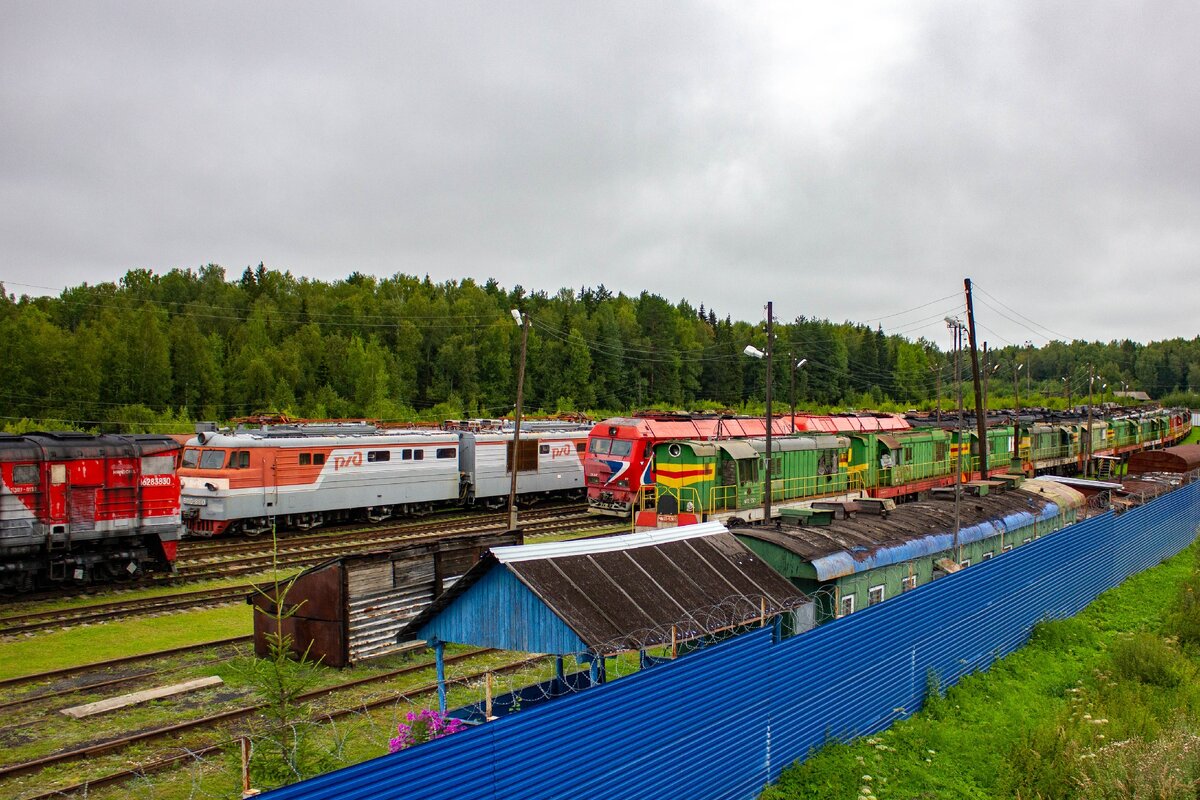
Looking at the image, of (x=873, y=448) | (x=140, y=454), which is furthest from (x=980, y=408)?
(x=140, y=454)

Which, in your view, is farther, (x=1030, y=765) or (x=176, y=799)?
(x=1030, y=765)

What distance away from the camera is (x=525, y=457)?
3822 centimetres

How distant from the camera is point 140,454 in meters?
22.2

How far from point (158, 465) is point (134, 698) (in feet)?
34.7

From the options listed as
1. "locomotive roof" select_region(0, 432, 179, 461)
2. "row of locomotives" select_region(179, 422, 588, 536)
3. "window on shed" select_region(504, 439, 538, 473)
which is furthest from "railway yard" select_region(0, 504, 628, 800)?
"window on shed" select_region(504, 439, 538, 473)

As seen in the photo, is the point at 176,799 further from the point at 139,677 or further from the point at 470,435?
the point at 470,435

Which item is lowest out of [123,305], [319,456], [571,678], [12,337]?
[571,678]

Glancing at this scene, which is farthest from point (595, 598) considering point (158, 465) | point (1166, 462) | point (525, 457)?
point (1166, 462)

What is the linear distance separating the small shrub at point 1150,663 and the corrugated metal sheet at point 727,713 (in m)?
2.01

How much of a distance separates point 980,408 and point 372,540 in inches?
928

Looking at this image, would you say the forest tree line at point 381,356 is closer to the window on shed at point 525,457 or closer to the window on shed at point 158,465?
the window on shed at point 525,457

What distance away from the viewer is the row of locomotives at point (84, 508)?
793 inches

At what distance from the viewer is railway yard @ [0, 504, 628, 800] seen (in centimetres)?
1077

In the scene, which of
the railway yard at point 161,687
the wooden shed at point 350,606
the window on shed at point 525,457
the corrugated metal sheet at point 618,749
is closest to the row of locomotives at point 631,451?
the window on shed at point 525,457
